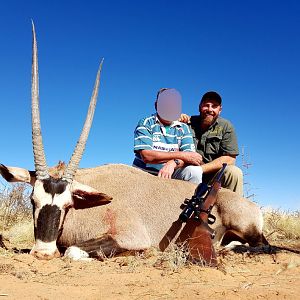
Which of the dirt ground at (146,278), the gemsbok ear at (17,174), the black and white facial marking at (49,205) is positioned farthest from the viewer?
the gemsbok ear at (17,174)

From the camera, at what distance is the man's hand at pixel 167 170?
6324mm

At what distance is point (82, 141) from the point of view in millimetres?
5367

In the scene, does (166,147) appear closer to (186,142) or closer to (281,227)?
(186,142)

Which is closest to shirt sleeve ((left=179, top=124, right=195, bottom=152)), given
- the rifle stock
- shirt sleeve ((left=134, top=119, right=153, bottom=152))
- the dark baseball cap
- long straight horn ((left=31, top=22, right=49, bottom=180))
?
shirt sleeve ((left=134, top=119, right=153, bottom=152))

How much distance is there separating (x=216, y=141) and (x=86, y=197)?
308 cm

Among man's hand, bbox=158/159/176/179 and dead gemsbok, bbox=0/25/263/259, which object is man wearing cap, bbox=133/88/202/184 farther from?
dead gemsbok, bbox=0/25/263/259

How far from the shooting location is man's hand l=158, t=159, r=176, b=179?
6.32 meters

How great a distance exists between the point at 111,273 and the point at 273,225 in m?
5.92

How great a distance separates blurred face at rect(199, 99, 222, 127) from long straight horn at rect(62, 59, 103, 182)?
2.46 meters

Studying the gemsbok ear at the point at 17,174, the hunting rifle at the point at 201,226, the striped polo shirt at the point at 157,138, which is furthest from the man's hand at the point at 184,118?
the gemsbok ear at the point at 17,174

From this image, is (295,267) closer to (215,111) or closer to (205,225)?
(205,225)

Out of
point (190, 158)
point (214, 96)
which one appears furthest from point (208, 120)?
point (190, 158)

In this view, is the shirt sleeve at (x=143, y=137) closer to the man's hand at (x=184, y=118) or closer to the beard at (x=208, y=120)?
the man's hand at (x=184, y=118)

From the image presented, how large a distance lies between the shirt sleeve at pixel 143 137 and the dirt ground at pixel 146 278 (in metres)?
2.00
